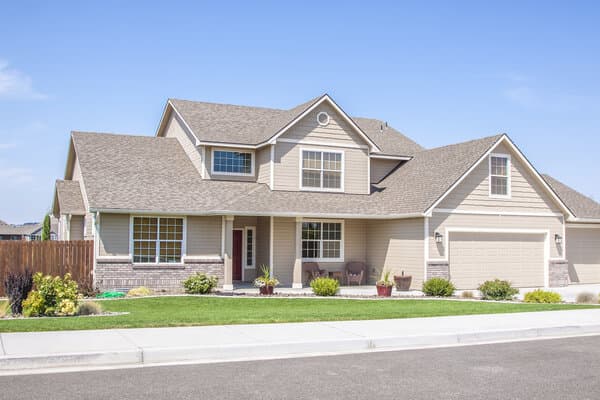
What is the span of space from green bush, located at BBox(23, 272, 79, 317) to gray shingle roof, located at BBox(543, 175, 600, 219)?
848 inches

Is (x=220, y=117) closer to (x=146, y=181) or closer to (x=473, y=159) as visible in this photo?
(x=146, y=181)

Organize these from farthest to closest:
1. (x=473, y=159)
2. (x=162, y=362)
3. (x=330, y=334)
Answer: (x=473, y=159)
(x=330, y=334)
(x=162, y=362)

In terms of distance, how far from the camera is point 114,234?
22812 mm

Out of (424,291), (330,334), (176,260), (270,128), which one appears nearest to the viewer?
(330,334)

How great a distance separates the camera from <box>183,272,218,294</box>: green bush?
2166cm

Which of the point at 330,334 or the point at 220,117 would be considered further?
the point at 220,117

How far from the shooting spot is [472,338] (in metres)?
12.5

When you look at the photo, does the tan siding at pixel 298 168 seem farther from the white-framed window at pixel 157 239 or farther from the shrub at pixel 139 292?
the shrub at pixel 139 292

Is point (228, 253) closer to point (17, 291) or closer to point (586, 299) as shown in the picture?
point (17, 291)

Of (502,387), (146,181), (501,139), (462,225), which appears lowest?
(502,387)

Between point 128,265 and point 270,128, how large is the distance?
28.2ft

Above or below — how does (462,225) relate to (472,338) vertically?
above

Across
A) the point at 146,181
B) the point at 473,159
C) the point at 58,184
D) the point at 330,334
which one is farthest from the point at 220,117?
the point at 330,334

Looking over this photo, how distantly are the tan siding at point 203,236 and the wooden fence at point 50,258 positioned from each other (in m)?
3.48
